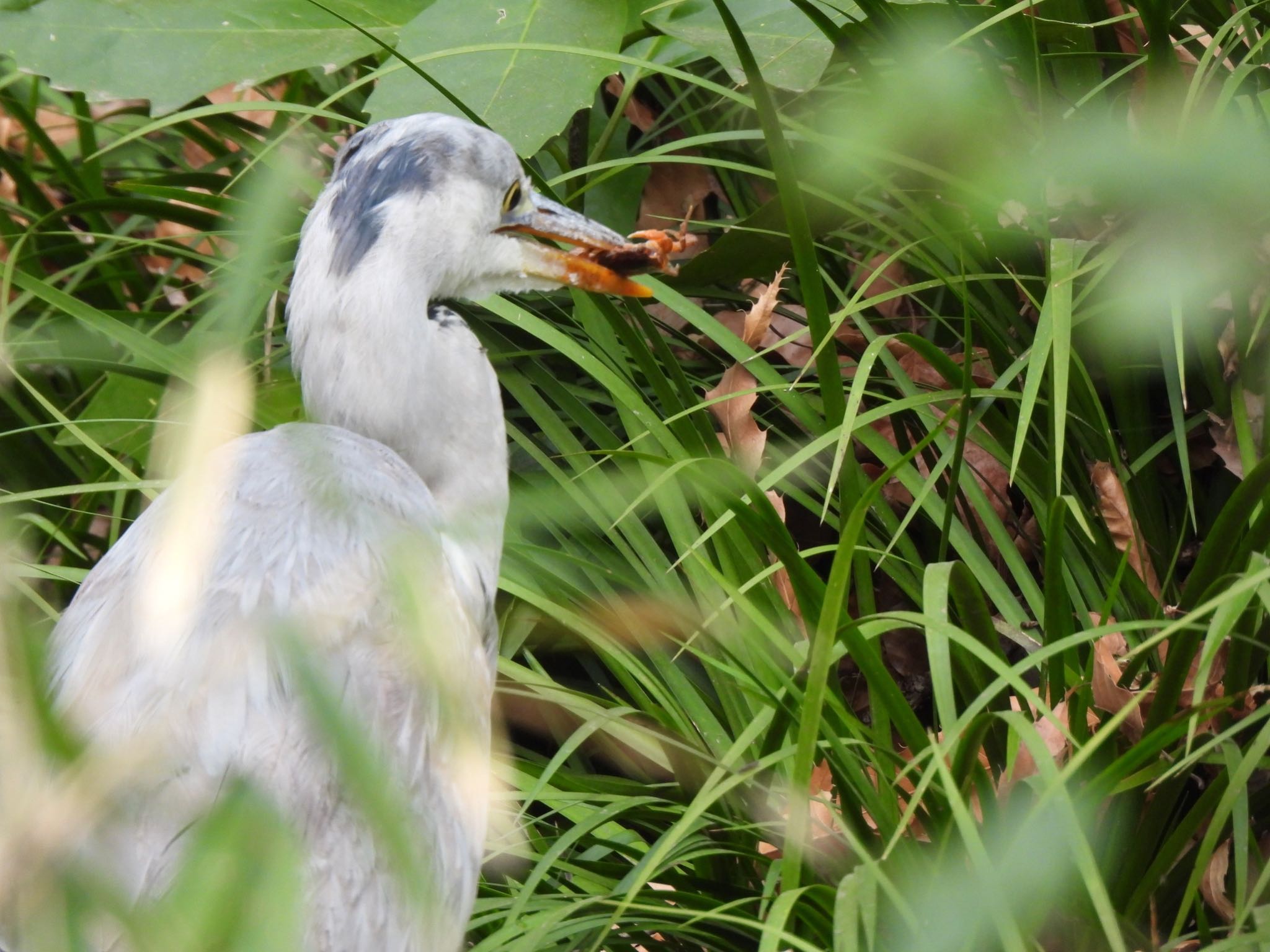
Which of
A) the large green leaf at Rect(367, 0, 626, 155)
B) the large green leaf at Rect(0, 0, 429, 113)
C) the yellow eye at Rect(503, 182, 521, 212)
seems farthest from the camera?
the large green leaf at Rect(0, 0, 429, 113)

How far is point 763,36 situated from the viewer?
1.75 metres

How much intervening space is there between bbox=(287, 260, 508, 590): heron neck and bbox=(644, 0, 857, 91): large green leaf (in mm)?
534

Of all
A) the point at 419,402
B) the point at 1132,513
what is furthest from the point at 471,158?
the point at 1132,513

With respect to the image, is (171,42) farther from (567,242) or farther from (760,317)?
(760,317)

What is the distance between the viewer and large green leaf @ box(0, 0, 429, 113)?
1.82 metres

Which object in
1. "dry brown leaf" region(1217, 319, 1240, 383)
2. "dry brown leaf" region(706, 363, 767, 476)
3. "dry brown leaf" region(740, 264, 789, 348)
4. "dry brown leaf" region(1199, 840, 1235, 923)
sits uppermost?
"dry brown leaf" region(740, 264, 789, 348)

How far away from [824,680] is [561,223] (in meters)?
0.77

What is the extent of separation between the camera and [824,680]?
1.05 meters

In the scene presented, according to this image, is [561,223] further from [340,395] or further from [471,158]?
[340,395]

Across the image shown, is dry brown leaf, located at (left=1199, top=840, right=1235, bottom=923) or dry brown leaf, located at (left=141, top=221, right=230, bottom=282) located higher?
dry brown leaf, located at (left=141, top=221, right=230, bottom=282)

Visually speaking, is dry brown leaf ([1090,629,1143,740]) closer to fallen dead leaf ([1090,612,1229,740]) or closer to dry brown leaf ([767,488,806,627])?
fallen dead leaf ([1090,612,1229,740])

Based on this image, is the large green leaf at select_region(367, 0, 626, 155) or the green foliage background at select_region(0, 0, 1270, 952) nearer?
the green foliage background at select_region(0, 0, 1270, 952)

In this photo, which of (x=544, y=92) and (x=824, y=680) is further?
(x=544, y=92)

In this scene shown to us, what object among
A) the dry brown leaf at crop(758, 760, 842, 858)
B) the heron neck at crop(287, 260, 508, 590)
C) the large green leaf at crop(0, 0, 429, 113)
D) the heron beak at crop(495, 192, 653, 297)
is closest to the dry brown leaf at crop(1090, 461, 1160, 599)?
the dry brown leaf at crop(758, 760, 842, 858)
